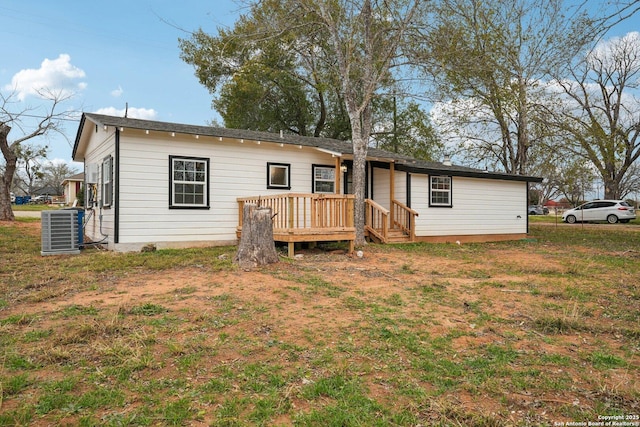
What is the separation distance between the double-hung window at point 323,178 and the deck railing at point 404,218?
212cm

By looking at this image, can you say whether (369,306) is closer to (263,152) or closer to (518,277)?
(518,277)

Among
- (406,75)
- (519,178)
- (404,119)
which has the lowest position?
(519,178)

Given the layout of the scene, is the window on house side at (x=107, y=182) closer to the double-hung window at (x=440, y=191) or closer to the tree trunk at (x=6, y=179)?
the double-hung window at (x=440, y=191)

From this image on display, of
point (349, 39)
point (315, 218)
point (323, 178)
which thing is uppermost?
point (349, 39)

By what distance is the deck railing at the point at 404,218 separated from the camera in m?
12.8

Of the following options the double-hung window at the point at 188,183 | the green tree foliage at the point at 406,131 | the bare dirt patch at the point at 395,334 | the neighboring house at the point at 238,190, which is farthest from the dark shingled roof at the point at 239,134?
the green tree foliage at the point at 406,131

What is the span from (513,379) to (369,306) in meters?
2.14

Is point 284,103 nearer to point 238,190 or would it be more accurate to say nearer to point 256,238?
point 238,190

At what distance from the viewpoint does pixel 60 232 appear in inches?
364

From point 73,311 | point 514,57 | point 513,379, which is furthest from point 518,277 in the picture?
point 514,57

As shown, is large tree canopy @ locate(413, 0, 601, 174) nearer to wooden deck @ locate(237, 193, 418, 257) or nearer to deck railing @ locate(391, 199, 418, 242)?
deck railing @ locate(391, 199, 418, 242)

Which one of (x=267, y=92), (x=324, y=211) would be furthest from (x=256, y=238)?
(x=267, y=92)

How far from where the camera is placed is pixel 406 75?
477 inches

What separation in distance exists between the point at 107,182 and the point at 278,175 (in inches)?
181
